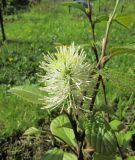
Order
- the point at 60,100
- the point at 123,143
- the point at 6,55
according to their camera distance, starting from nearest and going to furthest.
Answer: the point at 60,100 → the point at 123,143 → the point at 6,55

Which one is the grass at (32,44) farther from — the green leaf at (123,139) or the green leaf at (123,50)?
the green leaf at (123,139)

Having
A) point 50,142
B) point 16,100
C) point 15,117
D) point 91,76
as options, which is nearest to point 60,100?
point 91,76

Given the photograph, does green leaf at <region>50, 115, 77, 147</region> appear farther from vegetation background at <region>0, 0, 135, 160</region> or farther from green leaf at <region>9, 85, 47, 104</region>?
green leaf at <region>9, 85, 47, 104</region>

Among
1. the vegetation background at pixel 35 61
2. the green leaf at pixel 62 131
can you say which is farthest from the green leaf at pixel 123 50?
the green leaf at pixel 62 131

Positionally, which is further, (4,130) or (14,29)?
(14,29)

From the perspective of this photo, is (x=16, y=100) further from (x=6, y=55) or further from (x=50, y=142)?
(x=6, y=55)

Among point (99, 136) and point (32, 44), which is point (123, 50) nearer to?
point (99, 136)

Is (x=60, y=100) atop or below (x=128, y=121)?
atop

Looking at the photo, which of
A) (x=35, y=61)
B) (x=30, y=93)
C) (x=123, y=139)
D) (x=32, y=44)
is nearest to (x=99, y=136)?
(x=30, y=93)
